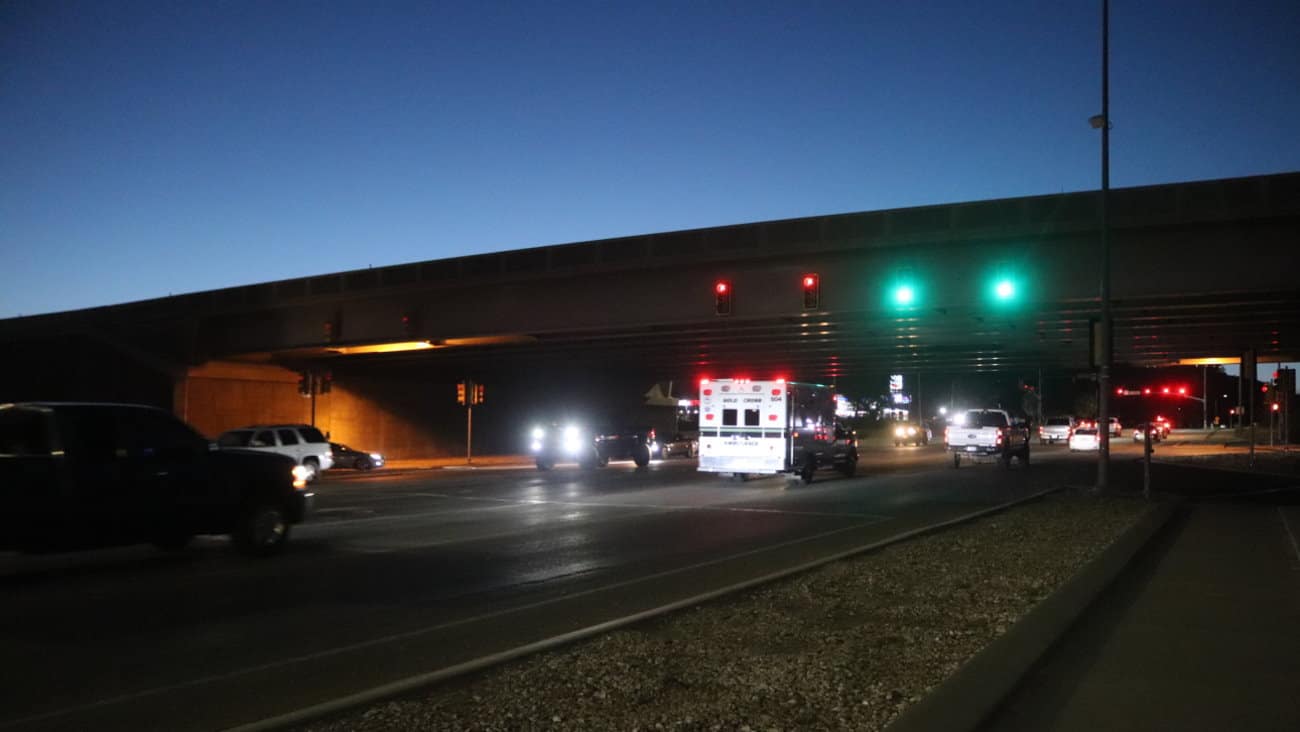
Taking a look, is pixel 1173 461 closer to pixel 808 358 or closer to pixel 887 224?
pixel 808 358

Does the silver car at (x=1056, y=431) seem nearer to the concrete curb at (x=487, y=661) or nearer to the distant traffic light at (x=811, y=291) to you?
the distant traffic light at (x=811, y=291)

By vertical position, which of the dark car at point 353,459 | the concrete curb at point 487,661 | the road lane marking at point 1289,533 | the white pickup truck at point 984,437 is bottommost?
the dark car at point 353,459

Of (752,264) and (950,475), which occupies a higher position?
(752,264)

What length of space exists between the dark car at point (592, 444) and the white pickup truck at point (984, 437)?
11356mm

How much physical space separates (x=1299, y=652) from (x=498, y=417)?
5431cm

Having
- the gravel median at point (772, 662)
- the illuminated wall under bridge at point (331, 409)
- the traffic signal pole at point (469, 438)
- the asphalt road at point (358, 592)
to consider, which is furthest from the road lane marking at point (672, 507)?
the illuminated wall under bridge at point (331, 409)

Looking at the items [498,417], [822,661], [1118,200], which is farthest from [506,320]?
[822,661]

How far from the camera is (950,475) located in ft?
108

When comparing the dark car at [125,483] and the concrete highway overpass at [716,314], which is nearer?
the dark car at [125,483]

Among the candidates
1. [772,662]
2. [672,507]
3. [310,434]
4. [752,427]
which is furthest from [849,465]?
[772,662]

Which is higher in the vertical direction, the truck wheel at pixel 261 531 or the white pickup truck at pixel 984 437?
the white pickup truck at pixel 984 437

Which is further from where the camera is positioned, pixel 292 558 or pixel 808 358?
pixel 808 358

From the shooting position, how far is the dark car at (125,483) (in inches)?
443

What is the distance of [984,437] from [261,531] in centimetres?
3002
